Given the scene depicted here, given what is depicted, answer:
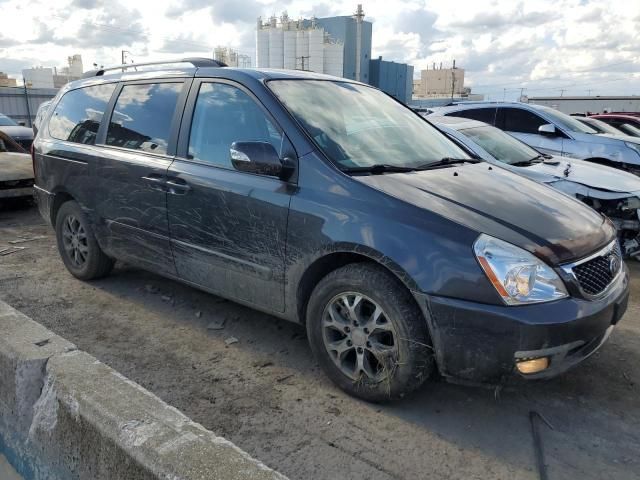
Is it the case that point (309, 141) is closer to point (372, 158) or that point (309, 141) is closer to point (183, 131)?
point (372, 158)

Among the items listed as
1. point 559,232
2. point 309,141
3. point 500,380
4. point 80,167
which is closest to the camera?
point 500,380

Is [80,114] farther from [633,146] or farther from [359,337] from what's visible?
[633,146]

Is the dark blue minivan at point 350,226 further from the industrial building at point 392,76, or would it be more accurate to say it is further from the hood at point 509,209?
the industrial building at point 392,76

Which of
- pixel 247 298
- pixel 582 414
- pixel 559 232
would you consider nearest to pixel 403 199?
pixel 559 232

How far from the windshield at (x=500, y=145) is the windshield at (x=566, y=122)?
201cm

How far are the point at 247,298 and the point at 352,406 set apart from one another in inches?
38.8

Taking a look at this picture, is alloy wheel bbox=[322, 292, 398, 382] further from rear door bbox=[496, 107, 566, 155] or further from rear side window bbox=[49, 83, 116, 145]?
rear door bbox=[496, 107, 566, 155]

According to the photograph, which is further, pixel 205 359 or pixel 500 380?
pixel 205 359

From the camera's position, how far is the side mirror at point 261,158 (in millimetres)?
3164

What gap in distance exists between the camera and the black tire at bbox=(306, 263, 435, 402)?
275 centimetres

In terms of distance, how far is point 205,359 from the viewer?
11.8ft

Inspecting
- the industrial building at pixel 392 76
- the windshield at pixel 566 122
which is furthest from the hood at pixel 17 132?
the industrial building at pixel 392 76

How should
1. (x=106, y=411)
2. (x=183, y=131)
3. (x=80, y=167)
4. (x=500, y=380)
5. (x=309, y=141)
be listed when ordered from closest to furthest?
(x=106, y=411), (x=500, y=380), (x=309, y=141), (x=183, y=131), (x=80, y=167)

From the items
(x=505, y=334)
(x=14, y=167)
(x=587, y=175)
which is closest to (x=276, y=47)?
(x=14, y=167)
